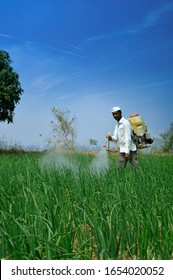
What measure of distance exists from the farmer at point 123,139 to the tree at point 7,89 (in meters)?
14.9

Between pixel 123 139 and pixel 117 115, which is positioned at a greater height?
pixel 117 115

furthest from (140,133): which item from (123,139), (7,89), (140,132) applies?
(7,89)

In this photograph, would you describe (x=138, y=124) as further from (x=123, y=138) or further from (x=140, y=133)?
(x=123, y=138)

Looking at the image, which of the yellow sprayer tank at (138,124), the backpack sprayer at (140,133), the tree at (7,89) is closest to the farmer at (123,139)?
the backpack sprayer at (140,133)

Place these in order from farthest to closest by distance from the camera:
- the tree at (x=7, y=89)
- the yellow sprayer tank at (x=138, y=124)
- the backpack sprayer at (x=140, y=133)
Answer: the tree at (x=7, y=89)
the yellow sprayer tank at (x=138, y=124)
the backpack sprayer at (x=140, y=133)

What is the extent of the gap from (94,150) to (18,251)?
704 inches

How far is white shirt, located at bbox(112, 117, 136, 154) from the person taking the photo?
8070mm

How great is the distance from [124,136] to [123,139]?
70mm

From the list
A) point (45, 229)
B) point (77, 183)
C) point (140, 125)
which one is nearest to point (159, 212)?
point (45, 229)

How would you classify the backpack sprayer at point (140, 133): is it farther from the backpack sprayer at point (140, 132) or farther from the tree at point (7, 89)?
the tree at point (7, 89)

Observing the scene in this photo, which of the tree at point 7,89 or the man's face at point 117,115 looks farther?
the tree at point 7,89

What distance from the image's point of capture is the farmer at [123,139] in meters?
8.05

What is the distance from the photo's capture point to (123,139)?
8266mm
